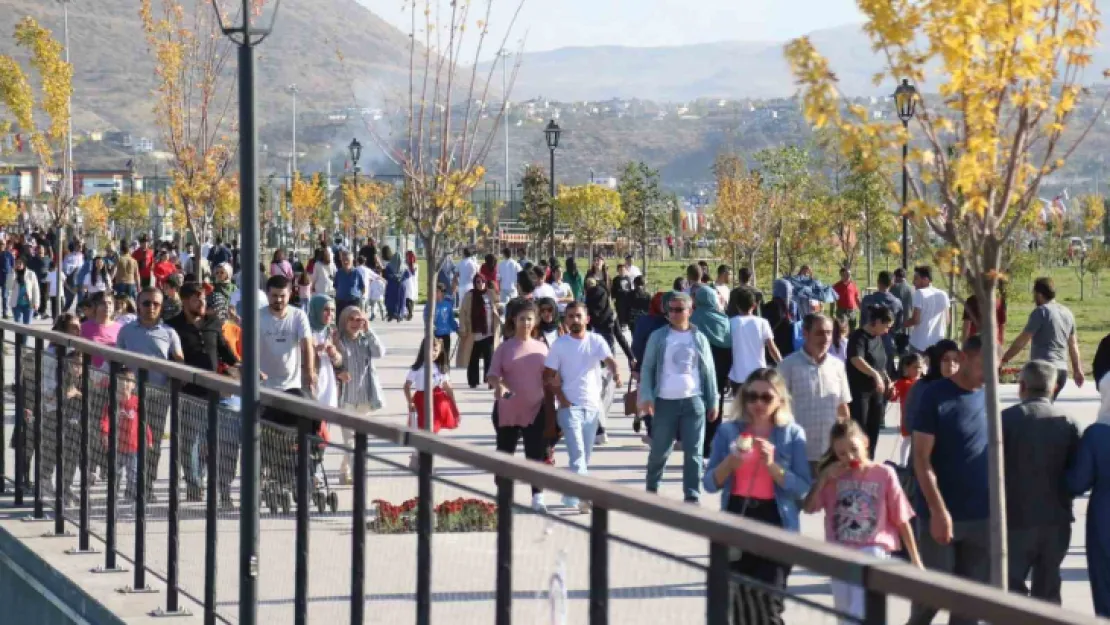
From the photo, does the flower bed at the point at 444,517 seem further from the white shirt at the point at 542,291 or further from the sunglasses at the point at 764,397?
the white shirt at the point at 542,291

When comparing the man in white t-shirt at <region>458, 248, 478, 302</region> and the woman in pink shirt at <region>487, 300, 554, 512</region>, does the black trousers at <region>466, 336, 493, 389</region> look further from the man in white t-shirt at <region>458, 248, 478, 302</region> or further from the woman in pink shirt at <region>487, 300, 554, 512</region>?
the woman in pink shirt at <region>487, 300, 554, 512</region>

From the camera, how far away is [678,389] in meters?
13.3

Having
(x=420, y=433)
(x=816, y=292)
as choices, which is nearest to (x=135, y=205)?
(x=816, y=292)

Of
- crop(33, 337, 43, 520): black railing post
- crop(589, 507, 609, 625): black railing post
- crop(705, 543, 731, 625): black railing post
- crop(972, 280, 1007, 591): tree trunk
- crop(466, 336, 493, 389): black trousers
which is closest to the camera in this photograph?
crop(705, 543, 731, 625): black railing post

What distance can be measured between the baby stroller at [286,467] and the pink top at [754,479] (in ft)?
7.04

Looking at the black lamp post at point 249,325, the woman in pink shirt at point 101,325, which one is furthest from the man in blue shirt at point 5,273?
the black lamp post at point 249,325

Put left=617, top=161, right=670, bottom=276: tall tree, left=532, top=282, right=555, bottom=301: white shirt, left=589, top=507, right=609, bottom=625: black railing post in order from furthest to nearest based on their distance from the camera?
left=617, top=161, right=670, bottom=276: tall tree < left=532, top=282, right=555, bottom=301: white shirt < left=589, top=507, right=609, bottom=625: black railing post

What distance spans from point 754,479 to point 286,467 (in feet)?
8.34

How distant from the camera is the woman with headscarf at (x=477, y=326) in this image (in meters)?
24.4

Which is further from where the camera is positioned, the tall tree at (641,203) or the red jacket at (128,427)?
the tall tree at (641,203)

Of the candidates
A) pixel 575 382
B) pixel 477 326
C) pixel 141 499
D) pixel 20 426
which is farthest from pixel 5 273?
pixel 141 499

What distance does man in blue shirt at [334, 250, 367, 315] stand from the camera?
31469 millimetres

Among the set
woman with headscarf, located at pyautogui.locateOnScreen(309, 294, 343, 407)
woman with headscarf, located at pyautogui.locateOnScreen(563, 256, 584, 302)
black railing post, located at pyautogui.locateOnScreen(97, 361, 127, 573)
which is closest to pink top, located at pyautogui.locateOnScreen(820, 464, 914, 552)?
black railing post, located at pyautogui.locateOnScreen(97, 361, 127, 573)

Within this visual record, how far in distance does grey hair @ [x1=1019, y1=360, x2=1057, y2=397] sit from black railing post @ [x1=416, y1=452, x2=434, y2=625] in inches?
164
